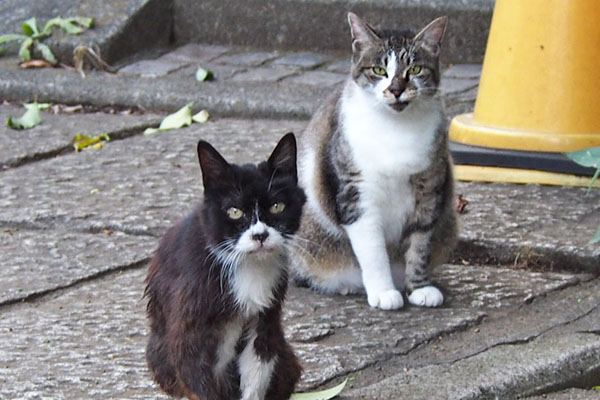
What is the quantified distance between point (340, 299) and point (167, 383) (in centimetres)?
107

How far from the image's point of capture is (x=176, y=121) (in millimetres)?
5676

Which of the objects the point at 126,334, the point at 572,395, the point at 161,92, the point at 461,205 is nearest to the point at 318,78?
the point at 161,92

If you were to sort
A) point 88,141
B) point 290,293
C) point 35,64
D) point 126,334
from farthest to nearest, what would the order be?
point 35,64 < point 88,141 < point 290,293 < point 126,334

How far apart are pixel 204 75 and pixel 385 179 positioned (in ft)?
9.73

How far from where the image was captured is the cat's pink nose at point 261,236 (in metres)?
2.50

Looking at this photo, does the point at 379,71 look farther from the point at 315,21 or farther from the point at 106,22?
the point at 106,22

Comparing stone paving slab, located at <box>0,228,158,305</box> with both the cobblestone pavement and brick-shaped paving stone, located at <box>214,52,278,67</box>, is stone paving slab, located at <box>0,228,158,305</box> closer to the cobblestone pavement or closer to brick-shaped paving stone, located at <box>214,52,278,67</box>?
the cobblestone pavement

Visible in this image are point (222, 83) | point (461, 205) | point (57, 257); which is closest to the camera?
point (57, 257)

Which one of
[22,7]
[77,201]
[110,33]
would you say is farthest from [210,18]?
[77,201]

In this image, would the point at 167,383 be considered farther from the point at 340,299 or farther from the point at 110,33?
the point at 110,33

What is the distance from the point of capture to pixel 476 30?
20.8 feet

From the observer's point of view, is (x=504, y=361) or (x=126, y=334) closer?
(x=504, y=361)

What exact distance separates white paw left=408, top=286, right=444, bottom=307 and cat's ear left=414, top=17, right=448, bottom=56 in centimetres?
81

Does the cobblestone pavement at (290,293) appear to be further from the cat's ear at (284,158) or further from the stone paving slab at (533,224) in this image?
the cat's ear at (284,158)
